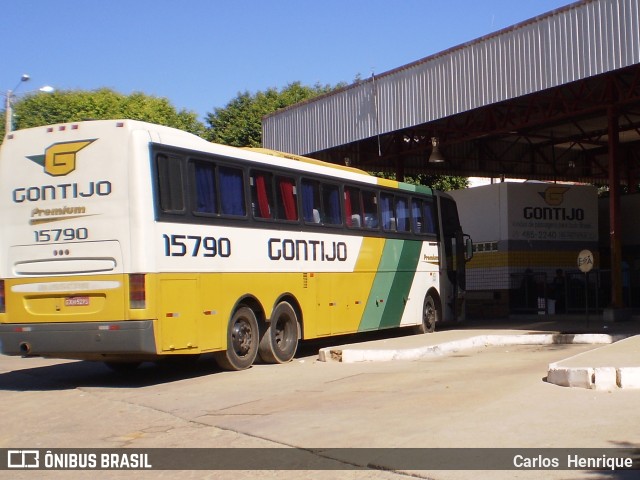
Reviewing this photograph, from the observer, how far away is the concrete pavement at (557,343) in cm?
1002

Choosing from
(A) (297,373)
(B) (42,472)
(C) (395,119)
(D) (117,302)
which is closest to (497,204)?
(C) (395,119)

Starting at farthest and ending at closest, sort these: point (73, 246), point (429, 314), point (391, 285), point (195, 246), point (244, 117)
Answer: point (244, 117)
point (429, 314)
point (391, 285)
point (195, 246)
point (73, 246)

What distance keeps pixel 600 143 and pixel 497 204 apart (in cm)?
712

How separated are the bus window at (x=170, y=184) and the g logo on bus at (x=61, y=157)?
3.36 feet

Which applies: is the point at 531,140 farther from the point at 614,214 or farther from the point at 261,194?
the point at 261,194

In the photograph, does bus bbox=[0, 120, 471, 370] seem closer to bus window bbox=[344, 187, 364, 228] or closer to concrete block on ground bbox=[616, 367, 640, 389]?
bus window bbox=[344, 187, 364, 228]

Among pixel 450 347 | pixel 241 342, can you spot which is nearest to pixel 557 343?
pixel 450 347

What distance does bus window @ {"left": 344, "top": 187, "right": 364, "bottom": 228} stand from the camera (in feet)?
53.3

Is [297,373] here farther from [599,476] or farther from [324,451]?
[599,476]

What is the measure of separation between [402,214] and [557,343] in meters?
4.26

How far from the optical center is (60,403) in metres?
10.6

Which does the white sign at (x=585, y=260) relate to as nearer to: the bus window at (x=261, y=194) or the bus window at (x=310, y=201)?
the bus window at (x=310, y=201)

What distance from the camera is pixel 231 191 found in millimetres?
12930

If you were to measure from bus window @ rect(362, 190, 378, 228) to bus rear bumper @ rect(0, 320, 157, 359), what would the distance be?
6822mm
